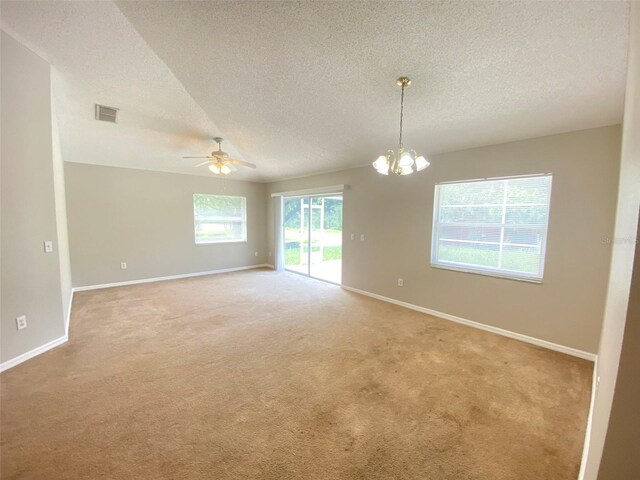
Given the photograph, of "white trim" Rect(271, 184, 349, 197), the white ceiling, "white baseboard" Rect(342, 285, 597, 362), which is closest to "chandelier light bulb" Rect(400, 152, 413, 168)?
the white ceiling

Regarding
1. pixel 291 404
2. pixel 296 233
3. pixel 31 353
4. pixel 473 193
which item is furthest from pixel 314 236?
pixel 31 353

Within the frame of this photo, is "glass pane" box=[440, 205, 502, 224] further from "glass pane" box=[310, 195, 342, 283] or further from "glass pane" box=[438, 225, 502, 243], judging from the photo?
"glass pane" box=[310, 195, 342, 283]

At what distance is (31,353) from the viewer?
8.21 ft

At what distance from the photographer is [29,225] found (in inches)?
95.1

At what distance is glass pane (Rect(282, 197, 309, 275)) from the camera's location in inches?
248

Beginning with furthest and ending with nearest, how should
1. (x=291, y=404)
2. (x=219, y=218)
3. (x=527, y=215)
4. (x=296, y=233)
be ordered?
1. (x=296, y=233)
2. (x=219, y=218)
3. (x=527, y=215)
4. (x=291, y=404)

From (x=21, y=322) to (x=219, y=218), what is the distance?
14.1 feet

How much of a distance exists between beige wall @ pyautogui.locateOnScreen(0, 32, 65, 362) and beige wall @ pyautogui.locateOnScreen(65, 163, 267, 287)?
256cm

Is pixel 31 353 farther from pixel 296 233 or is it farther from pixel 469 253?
pixel 469 253

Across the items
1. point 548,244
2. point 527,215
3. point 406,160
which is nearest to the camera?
point 406,160

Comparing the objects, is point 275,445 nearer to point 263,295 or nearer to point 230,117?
point 263,295

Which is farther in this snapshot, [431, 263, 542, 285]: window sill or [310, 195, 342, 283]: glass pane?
[310, 195, 342, 283]: glass pane

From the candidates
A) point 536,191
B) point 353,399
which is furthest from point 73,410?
point 536,191

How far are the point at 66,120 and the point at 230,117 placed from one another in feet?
7.16
